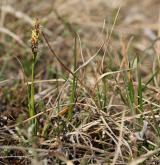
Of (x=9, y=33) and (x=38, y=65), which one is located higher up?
(x=9, y=33)

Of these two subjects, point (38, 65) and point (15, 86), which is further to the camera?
point (38, 65)

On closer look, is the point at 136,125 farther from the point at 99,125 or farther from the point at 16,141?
the point at 16,141

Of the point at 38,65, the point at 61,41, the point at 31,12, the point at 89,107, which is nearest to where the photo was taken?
the point at 89,107

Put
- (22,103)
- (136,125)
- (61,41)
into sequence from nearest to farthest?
1. (136,125)
2. (22,103)
3. (61,41)

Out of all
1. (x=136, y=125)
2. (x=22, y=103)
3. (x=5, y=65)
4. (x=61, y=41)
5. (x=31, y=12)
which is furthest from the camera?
(x=31, y=12)

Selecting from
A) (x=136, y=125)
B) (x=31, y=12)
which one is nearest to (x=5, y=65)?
(x=31, y=12)

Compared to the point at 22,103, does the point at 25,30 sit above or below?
above

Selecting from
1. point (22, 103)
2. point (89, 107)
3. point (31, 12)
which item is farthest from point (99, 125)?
point (31, 12)

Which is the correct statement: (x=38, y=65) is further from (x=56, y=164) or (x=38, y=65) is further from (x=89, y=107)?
(x=56, y=164)

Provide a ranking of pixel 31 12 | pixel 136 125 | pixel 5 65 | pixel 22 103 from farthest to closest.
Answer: pixel 31 12 < pixel 5 65 < pixel 22 103 < pixel 136 125
